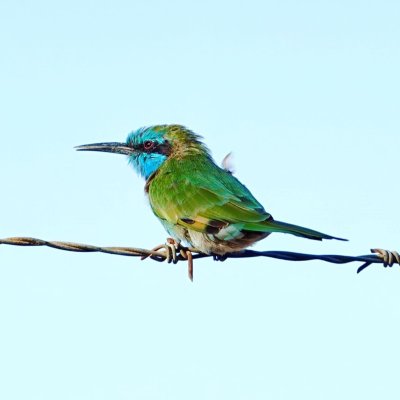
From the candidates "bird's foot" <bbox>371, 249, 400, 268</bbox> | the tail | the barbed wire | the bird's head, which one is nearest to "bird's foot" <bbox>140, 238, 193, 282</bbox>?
the barbed wire

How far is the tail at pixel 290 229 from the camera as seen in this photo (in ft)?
17.3

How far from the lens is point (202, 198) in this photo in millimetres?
6652

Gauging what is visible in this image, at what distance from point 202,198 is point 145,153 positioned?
4.61 ft

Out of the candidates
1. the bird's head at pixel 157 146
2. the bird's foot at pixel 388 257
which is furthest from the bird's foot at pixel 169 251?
the bird's head at pixel 157 146

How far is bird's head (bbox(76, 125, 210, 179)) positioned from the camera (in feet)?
25.7

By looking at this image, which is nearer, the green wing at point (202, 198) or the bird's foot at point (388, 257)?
the bird's foot at point (388, 257)

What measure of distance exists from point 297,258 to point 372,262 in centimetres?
42

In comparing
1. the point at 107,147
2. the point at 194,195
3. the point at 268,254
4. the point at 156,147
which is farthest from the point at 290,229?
the point at 107,147

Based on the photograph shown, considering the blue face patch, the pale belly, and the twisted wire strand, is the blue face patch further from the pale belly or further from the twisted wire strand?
the twisted wire strand

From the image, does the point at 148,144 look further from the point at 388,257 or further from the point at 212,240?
the point at 388,257

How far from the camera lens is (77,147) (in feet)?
27.0

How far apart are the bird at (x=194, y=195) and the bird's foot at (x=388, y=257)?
300 millimetres

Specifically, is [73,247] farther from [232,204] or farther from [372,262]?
[232,204]

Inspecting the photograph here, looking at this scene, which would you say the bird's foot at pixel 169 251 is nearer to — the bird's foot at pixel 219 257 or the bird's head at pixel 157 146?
the bird's foot at pixel 219 257
